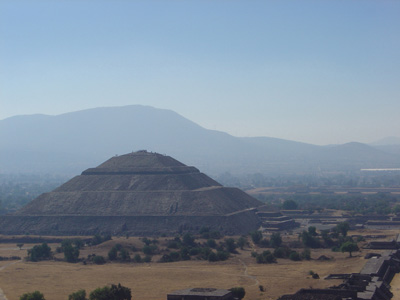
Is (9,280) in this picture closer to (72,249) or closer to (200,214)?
(72,249)

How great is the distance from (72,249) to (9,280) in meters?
12.7

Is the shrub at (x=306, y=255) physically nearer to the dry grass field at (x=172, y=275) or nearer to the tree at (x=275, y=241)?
the dry grass field at (x=172, y=275)

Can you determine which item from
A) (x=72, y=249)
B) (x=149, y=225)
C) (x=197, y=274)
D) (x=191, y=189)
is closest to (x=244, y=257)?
(x=197, y=274)

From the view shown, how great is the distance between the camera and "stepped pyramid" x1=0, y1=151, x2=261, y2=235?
10169 centimetres

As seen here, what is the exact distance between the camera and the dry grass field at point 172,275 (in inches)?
2381

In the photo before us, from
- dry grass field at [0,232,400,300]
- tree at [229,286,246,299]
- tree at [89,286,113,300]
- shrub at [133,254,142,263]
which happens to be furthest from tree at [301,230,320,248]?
tree at [89,286,113,300]

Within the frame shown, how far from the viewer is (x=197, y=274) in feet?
225

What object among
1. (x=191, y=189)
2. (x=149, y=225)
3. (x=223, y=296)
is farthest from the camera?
(x=191, y=189)

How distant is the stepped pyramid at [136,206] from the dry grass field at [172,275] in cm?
2127

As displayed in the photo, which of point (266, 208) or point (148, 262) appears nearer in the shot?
point (148, 262)

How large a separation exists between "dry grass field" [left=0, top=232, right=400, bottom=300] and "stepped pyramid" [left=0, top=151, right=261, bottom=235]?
21.3 metres

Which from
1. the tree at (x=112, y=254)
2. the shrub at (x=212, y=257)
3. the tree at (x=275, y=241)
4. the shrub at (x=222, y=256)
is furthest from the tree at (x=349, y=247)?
the tree at (x=112, y=254)

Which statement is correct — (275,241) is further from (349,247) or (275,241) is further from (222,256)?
(349,247)

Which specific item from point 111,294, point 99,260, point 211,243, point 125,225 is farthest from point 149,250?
point 111,294
